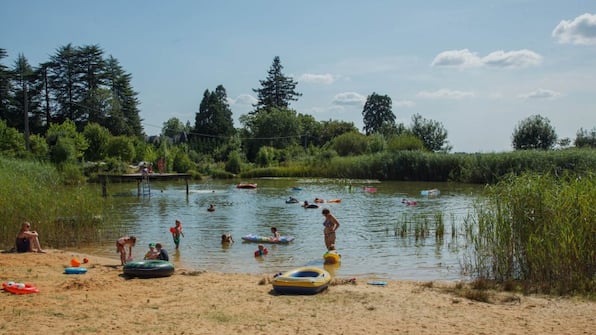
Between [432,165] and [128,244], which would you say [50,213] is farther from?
[432,165]

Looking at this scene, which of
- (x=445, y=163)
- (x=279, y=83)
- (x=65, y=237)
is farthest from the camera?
(x=279, y=83)

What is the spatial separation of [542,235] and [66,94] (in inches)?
3146

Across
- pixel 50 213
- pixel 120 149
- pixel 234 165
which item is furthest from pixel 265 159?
pixel 50 213

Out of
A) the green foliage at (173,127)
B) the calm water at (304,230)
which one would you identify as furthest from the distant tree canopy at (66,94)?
the calm water at (304,230)

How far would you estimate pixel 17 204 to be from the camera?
17.1 m

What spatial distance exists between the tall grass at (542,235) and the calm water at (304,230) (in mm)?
1783

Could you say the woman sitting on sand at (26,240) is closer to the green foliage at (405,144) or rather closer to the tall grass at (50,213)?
the tall grass at (50,213)

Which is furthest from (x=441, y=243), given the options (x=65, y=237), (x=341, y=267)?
(x=65, y=237)

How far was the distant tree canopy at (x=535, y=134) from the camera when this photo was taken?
65312mm

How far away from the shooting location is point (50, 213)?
58.6ft

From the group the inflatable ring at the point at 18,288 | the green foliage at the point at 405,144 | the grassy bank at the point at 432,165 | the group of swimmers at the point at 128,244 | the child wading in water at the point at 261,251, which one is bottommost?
the child wading in water at the point at 261,251

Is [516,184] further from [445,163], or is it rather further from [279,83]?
[279,83]

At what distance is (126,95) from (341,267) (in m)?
80.1

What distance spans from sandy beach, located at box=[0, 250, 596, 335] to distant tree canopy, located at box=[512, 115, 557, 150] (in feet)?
195
